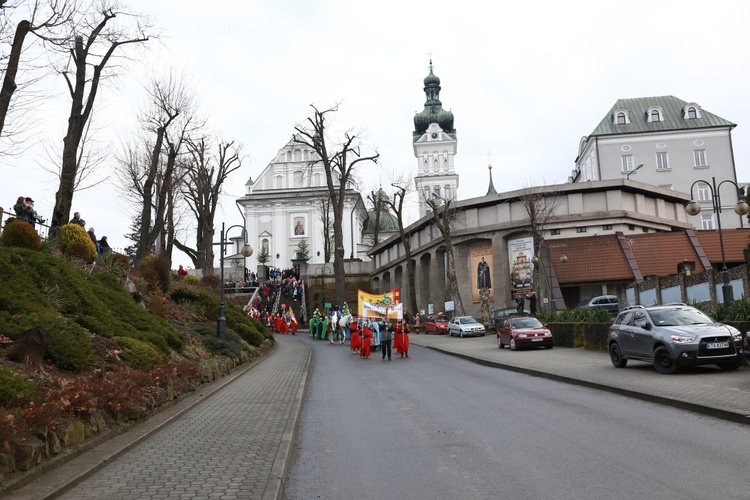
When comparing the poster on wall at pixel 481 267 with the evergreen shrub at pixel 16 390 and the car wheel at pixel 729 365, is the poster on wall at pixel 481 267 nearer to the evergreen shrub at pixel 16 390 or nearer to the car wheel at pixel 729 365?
the car wheel at pixel 729 365

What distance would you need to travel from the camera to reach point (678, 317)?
15.6m

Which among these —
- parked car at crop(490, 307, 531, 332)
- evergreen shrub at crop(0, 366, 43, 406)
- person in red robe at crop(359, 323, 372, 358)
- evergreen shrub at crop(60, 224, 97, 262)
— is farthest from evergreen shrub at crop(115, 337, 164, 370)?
parked car at crop(490, 307, 531, 332)

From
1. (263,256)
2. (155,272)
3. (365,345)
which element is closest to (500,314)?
(365,345)

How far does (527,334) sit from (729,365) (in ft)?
41.7

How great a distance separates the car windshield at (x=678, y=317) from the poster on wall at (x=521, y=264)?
89.3 ft

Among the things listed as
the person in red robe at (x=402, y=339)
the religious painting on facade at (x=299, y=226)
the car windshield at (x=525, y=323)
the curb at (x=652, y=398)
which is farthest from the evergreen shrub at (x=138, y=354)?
the religious painting on facade at (x=299, y=226)

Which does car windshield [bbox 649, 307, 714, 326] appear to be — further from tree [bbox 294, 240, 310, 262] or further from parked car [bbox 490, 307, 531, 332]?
tree [bbox 294, 240, 310, 262]

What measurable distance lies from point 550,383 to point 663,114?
63760 millimetres

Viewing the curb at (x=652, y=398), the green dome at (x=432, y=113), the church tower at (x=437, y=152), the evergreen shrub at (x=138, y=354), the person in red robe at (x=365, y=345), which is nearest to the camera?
the curb at (x=652, y=398)

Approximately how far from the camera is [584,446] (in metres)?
7.84

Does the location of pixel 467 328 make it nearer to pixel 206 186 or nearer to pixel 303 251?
pixel 206 186

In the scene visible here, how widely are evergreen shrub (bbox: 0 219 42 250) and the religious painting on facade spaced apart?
8271cm

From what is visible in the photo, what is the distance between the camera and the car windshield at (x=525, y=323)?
27.9m

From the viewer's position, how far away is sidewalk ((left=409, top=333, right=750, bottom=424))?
1035cm
